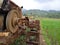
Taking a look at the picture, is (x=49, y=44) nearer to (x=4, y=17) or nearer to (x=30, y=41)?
(x=30, y=41)

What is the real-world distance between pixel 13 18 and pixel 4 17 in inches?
11.7

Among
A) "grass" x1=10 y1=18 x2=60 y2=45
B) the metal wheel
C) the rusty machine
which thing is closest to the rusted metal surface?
the rusty machine

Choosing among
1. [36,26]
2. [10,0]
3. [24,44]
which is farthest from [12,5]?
[36,26]

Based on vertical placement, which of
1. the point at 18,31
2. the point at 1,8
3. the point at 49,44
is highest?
the point at 1,8

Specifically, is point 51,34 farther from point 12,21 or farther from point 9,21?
point 9,21

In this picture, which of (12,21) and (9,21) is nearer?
(9,21)

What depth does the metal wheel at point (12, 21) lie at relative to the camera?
752cm

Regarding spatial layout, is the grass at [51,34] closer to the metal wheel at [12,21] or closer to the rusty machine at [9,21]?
the rusty machine at [9,21]

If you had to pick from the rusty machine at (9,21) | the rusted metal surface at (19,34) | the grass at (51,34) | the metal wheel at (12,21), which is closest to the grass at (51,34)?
the grass at (51,34)

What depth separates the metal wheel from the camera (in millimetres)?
7523

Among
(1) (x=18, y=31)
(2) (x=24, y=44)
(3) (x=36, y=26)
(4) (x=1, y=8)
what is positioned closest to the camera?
(4) (x=1, y=8)

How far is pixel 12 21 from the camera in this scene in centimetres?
773

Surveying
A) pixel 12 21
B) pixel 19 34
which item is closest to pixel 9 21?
pixel 12 21

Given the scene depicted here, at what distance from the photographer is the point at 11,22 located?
303 inches
